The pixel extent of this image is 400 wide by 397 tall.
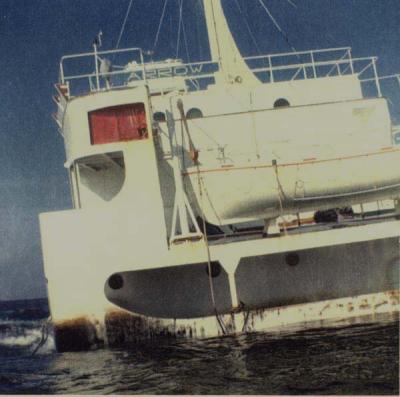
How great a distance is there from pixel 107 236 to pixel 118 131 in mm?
2661

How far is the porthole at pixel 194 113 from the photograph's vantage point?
48.7ft

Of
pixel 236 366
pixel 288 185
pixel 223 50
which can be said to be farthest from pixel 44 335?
pixel 223 50

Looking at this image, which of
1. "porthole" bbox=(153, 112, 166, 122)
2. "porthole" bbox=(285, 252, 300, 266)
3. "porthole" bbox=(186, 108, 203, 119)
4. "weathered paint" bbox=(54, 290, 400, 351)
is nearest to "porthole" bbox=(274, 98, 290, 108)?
"porthole" bbox=(186, 108, 203, 119)

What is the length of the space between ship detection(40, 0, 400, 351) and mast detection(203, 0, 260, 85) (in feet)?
4.93

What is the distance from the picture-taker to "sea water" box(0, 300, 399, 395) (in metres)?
7.71

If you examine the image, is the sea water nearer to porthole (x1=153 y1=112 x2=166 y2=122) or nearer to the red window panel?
the red window panel

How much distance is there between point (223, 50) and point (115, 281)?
8.90m

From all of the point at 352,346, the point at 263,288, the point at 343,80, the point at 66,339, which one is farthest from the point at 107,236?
the point at 343,80

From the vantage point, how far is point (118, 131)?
482 inches

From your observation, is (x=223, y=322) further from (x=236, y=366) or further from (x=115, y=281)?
(x=236, y=366)

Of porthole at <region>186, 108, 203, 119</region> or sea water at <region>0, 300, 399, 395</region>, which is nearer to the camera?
sea water at <region>0, 300, 399, 395</region>

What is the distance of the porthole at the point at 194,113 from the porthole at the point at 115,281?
17.2 feet

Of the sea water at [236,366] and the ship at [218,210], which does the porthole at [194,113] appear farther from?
the sea water at [236,366]

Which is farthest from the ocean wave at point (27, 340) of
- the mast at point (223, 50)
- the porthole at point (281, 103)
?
the mast at point (223, 50)
